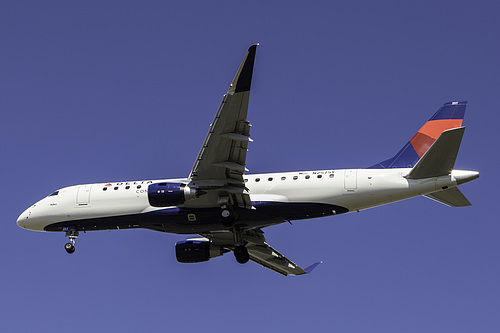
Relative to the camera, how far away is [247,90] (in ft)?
107

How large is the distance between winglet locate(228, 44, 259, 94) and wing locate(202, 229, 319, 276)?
10.9 m

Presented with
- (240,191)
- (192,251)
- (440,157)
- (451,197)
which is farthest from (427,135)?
(192,251)

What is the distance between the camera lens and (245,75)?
105 ft

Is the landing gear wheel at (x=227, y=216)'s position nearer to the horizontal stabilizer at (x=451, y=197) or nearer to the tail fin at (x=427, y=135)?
the tail fin at (x=427, y=135)

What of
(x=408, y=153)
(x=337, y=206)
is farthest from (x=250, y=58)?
(x=408, y=153)

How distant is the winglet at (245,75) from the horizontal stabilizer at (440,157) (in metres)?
8.79

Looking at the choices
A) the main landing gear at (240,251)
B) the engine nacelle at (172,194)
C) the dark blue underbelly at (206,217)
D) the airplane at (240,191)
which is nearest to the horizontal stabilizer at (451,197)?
the airplane at (240,191)

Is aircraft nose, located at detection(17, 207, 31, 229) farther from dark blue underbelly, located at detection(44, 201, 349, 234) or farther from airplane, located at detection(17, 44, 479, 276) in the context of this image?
dark blue underbelly, located at detection(44, 201, 349, 234)

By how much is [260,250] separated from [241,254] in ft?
9.25

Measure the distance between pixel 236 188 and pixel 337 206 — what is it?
482 centimetres

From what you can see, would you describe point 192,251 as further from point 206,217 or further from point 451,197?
point 451,197

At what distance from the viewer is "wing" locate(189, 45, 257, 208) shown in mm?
32625

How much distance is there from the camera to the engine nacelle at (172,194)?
3688cm

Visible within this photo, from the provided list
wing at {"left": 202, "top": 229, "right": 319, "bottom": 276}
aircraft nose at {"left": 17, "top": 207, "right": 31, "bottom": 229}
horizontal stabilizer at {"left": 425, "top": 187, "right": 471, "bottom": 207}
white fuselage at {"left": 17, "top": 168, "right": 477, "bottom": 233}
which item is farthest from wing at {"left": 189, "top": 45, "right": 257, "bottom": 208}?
aircraft nose at {"left": 17, "top": 207, "right": 31, "bottom": 229}
